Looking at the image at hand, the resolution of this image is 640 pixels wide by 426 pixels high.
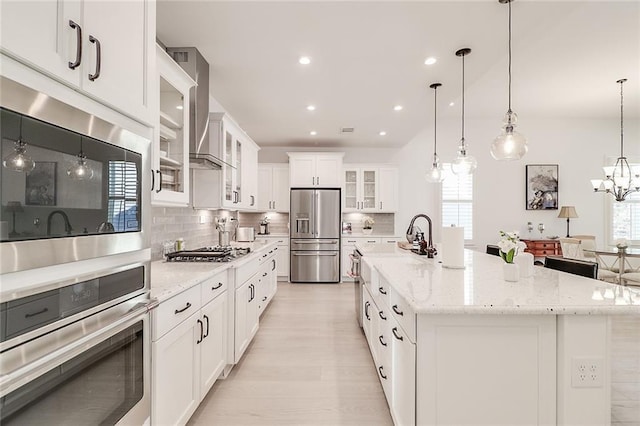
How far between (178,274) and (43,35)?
138 centimetres

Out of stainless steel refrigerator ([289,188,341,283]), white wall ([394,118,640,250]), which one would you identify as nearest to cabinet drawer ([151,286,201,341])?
stainless steel refrigerator ([289,188,341,283])

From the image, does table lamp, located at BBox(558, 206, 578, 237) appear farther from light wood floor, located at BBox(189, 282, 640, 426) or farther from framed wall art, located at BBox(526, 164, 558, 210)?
light wood floor, located at BBox(189, 282, 640, 426)

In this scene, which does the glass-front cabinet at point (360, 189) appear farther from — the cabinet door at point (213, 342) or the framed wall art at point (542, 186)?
the cabinet door at point (213, 342)

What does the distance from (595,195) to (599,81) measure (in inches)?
120

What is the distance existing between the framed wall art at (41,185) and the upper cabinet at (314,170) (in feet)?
17.4

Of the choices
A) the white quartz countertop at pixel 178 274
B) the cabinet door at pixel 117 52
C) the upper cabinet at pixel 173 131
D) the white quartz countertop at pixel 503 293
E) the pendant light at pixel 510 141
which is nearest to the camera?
the cabinet door at pixel 117 52

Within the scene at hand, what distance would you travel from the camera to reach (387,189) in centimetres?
635

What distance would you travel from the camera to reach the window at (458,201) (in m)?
6.46

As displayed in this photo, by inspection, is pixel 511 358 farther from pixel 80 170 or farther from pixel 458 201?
pixel 458 201

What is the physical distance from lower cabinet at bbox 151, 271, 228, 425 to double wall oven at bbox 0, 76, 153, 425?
15 centimetres

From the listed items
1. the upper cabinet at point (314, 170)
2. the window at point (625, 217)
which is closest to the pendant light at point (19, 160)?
the upper cabinet at point (314, 170)

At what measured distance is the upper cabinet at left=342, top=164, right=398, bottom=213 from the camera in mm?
6348

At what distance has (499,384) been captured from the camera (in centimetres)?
133

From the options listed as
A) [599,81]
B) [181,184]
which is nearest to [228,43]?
[181,184]
